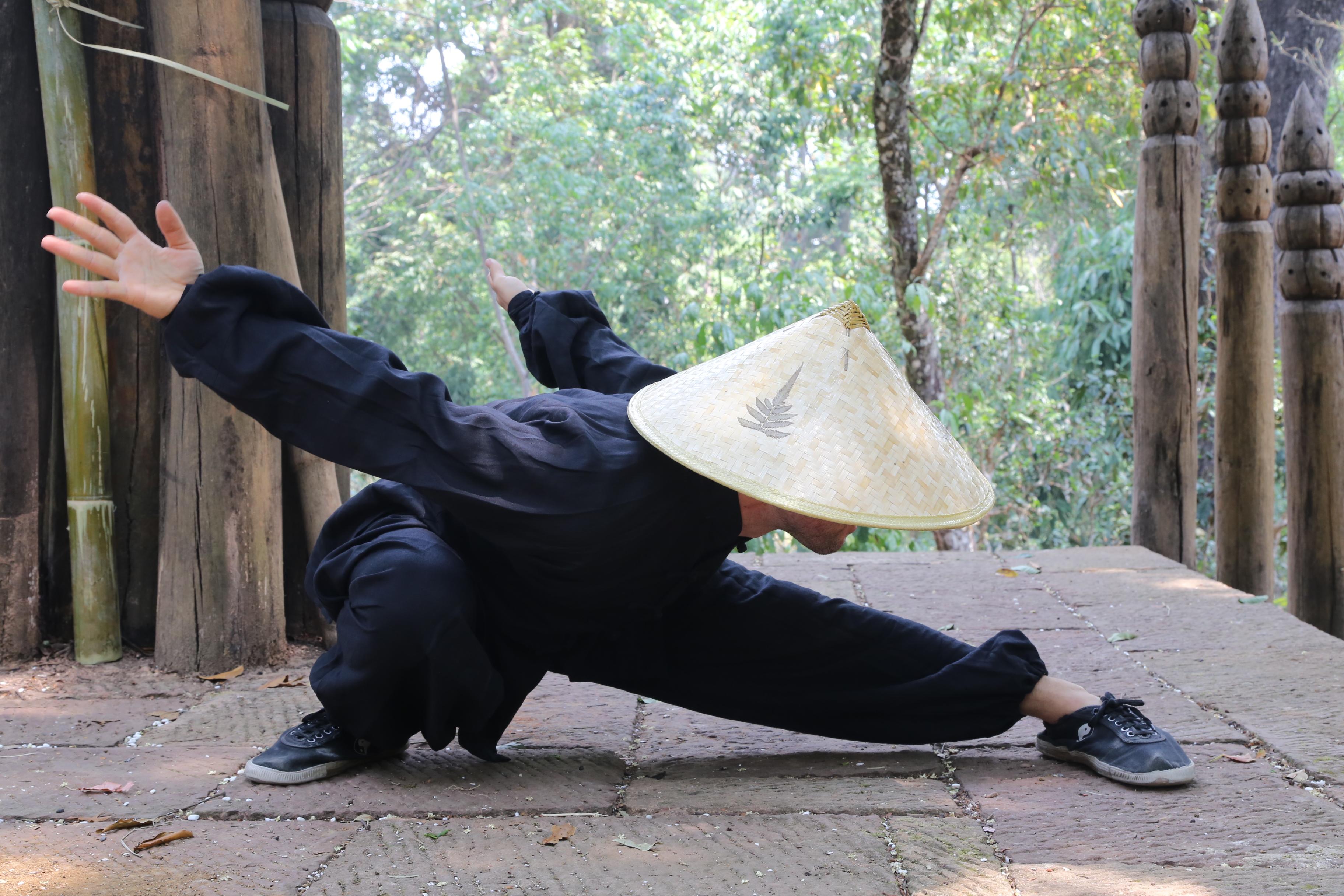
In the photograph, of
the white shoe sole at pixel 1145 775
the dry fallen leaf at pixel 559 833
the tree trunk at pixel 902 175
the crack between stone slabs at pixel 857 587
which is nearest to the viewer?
the dry fallen leaf at pixel 559 833

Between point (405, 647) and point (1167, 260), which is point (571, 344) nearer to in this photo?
point (405, 647)

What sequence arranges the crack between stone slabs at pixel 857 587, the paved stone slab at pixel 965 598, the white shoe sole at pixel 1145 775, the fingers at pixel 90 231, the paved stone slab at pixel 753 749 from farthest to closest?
the crack between stone slabs at pixel 857 587 → the paved stone slab at pixel 965 598 → the paved stone slab at pixel 753 749 → the white shoe sole at pixel 1145 775 → the fingers at pixel 90 231

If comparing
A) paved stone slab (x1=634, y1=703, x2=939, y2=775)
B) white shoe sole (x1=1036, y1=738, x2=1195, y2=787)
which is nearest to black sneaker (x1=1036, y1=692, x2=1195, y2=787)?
white shoe sole (x1=1036, y1=738, x2=1195, y2=787)

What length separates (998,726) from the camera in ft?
7.68

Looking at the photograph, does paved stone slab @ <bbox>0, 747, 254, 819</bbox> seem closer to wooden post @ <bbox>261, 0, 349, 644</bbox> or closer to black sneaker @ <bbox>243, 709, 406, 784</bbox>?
black sneaker @ <bbox>243, 709, 406, 784</bbox>

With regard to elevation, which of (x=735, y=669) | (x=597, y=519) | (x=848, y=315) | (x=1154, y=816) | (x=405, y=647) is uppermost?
(x=848, y=315)

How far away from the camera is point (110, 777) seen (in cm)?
229

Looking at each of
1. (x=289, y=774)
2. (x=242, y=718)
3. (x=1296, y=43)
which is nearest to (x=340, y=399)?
(x=289, y=774)

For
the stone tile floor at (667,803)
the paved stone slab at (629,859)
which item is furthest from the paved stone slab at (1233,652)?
the paved stone slab at (629,859)

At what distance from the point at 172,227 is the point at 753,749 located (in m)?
1.55

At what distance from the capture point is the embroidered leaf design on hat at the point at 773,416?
1885 millimetres

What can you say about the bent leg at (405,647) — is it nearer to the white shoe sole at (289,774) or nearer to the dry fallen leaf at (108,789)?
the white shoe sole at (289,774)

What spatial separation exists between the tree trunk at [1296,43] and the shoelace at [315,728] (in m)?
8.40

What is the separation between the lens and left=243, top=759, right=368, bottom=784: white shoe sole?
2.22 meters
